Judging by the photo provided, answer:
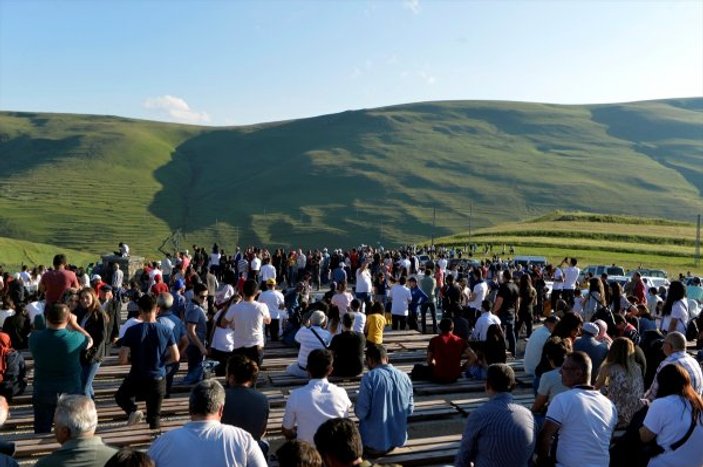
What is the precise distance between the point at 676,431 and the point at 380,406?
2.68 metres

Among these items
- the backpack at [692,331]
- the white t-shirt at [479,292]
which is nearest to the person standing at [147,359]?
the white t-shirt at [479,292]

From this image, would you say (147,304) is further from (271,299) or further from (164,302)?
(271,299)

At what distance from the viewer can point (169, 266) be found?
2442 cm

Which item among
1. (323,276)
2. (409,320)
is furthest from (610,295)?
(323,276)

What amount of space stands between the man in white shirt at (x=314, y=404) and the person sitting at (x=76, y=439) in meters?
1.90

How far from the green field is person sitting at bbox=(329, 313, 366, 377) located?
36.9 metres

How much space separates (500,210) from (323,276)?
245 feet

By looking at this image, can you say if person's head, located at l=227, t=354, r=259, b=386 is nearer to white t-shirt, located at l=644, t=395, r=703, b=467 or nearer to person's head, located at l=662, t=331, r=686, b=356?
white t-shirt, located at l=644, t=395, r=703, b=467

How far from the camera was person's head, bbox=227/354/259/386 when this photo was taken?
18.4 ft

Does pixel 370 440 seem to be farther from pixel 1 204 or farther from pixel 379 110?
pixel 379 110

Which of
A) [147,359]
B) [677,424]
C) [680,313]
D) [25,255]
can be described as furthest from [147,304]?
[25,255]

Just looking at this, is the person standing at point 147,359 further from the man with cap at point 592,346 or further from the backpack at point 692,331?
the backpack at point 692,331

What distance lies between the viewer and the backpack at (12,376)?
905 centimetres

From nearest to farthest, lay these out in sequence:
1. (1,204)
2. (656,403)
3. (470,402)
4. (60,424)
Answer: (60,424), (656,403), (470,402), (1,204)
